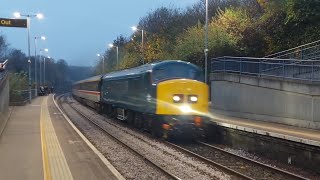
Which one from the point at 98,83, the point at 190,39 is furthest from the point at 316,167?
the point at 98,83

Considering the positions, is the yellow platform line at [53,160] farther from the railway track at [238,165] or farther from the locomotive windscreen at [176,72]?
the locomotive windscreen at [176,72]

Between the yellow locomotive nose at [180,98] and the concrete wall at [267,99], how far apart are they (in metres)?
3.61

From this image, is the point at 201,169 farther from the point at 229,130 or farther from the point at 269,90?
the point at 269,90

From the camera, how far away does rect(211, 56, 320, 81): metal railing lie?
21.0 metres

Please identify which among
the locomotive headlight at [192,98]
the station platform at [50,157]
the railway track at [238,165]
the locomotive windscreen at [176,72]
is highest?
the locomotive windscreen at [176,72]

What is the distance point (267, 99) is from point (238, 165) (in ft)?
29.4

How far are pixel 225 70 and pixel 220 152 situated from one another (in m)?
12.6

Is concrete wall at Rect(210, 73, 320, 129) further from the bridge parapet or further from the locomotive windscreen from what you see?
the locomotive windscreen

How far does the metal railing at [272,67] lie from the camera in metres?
21.0

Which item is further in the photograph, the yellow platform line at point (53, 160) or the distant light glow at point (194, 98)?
the distant light glow at point (194, 98)

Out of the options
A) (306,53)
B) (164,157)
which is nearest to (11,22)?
(164,157)

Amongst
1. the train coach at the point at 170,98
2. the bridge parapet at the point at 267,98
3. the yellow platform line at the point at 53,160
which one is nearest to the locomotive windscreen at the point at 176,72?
the train coach at the point at 170,98

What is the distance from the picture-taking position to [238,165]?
1447cm

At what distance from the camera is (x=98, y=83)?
3984 cm
